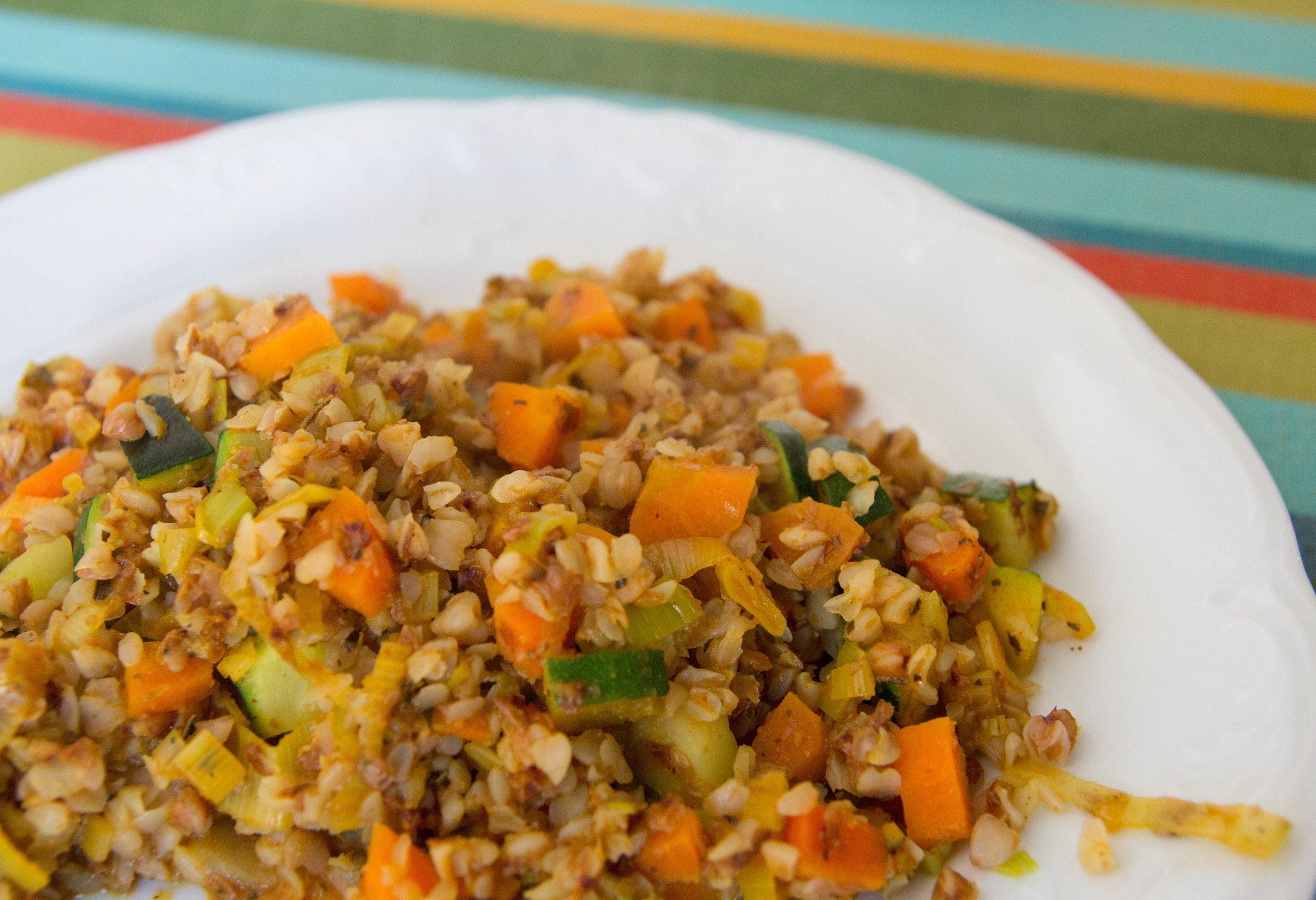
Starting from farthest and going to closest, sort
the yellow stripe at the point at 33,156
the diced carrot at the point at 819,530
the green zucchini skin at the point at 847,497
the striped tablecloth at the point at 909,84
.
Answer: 1. the yellow stripe at the point at 33,156
2. the striped tablecloth at the point at 909,84
3. the green zucchini skin at the point at 847,497
4. the diced carrot at the point at 819,530

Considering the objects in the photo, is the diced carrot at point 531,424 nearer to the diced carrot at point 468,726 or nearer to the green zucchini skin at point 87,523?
the diced carrot at point 468,726

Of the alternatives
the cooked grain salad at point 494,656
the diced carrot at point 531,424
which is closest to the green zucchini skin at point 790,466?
the cooked grain salad at point 494,656

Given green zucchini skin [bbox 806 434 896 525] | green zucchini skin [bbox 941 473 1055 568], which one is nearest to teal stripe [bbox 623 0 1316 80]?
green zucchini skin [bbox 941 473 1055 568]

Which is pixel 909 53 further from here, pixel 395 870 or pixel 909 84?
pixel 395 870

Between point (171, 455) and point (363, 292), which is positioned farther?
point (363, 292)

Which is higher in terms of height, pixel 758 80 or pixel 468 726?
pixel 758 80

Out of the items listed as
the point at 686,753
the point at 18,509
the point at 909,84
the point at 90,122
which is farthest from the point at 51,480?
the point at 909,84

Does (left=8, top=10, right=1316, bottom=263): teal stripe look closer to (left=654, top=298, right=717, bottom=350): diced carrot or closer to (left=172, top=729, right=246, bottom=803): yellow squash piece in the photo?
(left=654, top=298, right=717, bottom=350): diced carrot
